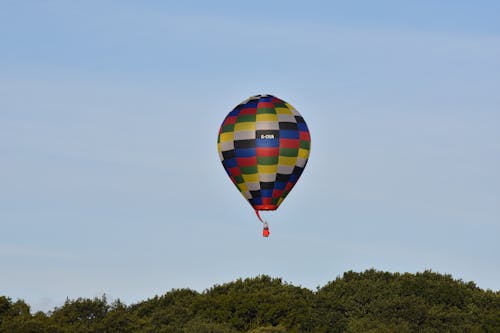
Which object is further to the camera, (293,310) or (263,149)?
(293,310)

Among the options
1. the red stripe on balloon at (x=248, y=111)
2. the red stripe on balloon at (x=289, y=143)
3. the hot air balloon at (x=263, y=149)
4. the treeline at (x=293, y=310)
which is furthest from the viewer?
the treeline at (x=293, y=310)

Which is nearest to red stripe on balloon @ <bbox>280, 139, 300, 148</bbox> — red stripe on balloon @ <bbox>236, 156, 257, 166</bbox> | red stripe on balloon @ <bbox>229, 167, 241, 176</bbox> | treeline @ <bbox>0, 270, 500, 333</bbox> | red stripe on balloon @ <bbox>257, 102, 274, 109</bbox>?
red stripe on balloon @ <bbox>236, 156, 257, 166</bbox>

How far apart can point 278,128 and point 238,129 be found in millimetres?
2868

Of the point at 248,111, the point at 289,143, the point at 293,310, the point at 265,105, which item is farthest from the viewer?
the point at 293,310

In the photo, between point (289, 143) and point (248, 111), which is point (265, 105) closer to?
point (248, 111)

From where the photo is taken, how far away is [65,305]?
117m

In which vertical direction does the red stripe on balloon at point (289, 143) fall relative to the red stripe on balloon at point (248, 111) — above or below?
below

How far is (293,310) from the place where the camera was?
122 m

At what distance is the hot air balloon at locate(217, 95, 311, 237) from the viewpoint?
84562mm

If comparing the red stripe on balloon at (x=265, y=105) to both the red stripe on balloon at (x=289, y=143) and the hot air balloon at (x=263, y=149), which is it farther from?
the red stripe on balloon at (x=289, y=143)

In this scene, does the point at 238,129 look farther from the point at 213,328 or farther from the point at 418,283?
the point at 418,283

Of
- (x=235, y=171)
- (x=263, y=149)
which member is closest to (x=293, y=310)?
→ (x=235, y=171)

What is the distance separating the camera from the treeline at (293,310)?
112562 millimetres

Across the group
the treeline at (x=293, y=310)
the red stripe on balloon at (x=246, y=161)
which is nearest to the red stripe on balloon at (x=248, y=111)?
the red stripe on balloon at (x=246, y=161)
